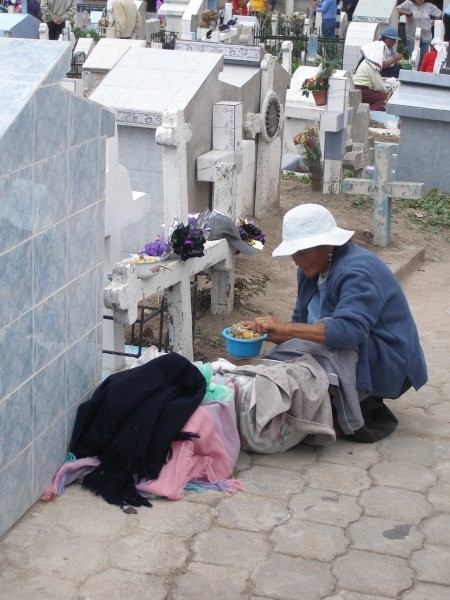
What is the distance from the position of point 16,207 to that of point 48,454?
3.29 feet

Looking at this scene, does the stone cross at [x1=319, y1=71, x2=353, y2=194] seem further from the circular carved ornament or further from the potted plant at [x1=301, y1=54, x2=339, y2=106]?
the circular carved ornament

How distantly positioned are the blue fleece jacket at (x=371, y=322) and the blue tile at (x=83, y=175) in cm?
114

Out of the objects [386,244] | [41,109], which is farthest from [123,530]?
[386,244]

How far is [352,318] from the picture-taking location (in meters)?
4.23

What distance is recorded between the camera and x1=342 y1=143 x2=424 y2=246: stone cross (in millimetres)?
7755

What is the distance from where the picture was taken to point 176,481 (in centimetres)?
388

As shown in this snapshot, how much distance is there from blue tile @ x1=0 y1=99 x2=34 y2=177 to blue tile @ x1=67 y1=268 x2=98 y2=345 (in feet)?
2.03

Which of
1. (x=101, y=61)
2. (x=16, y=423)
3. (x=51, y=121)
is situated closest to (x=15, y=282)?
(x=16, y=423)

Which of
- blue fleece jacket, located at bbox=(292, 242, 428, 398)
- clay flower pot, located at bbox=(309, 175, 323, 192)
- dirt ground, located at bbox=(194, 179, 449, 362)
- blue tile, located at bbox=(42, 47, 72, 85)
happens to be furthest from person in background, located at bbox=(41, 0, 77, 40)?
blue tile, located at bbox=(42, 47, 72, 85)

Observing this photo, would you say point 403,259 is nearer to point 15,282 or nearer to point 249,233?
point 249,233

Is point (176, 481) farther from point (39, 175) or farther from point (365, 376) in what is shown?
point (39, 175)

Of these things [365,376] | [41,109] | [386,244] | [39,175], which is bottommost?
[386,244]

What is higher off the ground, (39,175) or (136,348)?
(39,175)

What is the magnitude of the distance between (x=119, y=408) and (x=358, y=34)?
56.8ft
